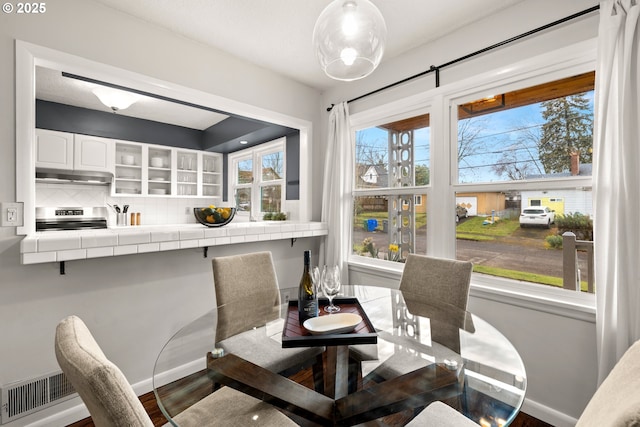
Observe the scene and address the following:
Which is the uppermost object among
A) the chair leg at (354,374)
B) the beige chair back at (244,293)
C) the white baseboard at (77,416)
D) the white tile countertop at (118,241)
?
the white tile countertop at (118,241)

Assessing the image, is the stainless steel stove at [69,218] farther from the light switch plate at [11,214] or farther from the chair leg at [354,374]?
the chair leg at [354,374]

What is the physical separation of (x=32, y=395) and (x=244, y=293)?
4.29 feet

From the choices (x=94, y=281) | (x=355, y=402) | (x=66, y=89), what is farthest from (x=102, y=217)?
(x=355, y=402)

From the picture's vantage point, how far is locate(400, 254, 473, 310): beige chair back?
5.88 ft

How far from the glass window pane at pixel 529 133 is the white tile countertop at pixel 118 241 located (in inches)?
70.8

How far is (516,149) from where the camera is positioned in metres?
2.00

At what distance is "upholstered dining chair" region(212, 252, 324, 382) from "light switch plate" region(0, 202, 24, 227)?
1073 millimetres

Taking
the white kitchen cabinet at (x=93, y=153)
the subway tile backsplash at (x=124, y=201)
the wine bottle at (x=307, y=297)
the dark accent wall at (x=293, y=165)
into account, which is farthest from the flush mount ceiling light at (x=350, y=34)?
the subway tile backsplash at (x=124, y=201)

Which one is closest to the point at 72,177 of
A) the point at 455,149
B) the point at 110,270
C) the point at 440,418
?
the point at 110,270

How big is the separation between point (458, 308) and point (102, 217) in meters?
4.70

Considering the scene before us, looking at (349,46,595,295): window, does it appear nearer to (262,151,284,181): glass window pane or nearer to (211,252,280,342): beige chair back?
(211,252,280,342): beige chair back

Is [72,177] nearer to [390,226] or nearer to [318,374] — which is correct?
[390,226]

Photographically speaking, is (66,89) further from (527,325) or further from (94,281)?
(527,325)

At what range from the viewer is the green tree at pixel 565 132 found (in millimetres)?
1737
